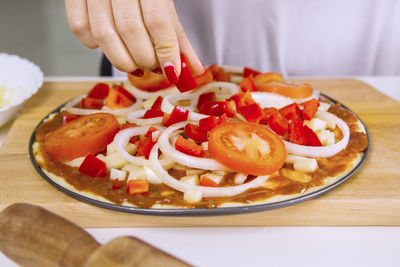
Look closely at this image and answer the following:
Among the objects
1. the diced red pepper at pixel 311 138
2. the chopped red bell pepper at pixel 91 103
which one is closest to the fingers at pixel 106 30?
the chopped red bell pepper at pixel 91 103

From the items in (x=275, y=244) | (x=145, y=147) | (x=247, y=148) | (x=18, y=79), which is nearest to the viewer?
(x=275, y=244)

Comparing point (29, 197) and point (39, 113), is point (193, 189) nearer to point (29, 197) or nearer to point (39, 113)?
point (29, 197)

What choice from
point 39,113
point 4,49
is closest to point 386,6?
point 39,113

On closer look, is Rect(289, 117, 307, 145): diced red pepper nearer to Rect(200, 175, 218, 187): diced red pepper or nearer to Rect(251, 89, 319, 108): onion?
Rect(251, 89, 319, 108): onion

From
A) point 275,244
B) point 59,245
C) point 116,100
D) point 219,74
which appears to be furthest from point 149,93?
point 59,245

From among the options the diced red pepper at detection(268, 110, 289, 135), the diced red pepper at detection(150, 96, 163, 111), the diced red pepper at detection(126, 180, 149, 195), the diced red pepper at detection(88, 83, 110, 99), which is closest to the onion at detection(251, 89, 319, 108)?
the diced red pepper at detection(268, 110, 289, 135)

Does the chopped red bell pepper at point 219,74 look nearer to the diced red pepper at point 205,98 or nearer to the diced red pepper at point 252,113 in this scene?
the diced red pepper at point 205,98

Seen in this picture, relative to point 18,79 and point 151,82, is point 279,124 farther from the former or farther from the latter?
point 18,79
